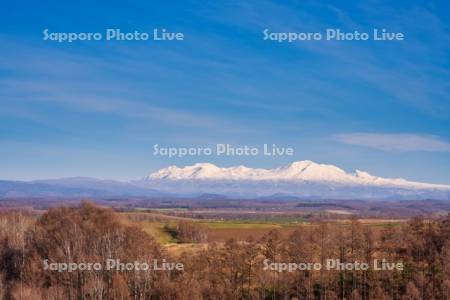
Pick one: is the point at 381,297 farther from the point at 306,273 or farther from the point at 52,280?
the point at 52,280

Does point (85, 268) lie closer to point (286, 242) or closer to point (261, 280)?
point (261, 280)

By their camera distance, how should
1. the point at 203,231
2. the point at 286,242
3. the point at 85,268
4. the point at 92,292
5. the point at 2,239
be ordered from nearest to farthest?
1. the point at 92,292
2. the point at 85,268
3. the point at 286,242
4. the point at 2,239
5. the point at 203,231

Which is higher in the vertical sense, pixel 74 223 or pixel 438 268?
pixel 74 223

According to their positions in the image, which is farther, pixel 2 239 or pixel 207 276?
pixel 2 239

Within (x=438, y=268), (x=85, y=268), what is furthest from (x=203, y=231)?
(x=438, y=268)

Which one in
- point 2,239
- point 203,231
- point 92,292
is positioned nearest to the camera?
point 92,292

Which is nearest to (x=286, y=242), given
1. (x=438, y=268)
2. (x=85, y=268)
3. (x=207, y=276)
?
(x=207, y=276)
